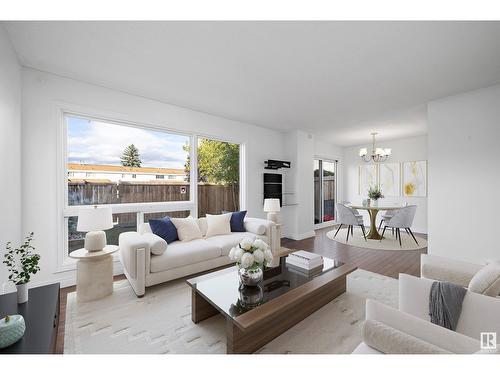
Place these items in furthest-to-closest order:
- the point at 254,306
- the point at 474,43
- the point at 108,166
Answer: the point at 108,166
the point at 474,43
the point at 254,306

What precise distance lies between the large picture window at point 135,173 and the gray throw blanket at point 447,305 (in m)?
3.40

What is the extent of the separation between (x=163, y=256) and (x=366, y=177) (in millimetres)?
6456

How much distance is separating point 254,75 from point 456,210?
11.7ft

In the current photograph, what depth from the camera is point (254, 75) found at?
2.71 meters

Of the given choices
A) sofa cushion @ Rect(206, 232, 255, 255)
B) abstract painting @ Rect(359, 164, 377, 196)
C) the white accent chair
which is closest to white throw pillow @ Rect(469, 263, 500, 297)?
the white accent chair

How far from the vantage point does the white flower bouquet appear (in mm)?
1852

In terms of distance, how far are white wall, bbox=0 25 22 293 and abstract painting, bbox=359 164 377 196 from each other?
761 cm

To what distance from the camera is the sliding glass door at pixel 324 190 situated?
6836 millimetres

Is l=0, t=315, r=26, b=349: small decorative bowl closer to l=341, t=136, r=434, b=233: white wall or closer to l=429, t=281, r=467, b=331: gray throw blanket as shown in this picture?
l=429, t=281, r=467, b=331: gray throw blanket

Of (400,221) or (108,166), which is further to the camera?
(400,221)

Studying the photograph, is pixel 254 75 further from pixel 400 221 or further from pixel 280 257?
pixel 400 221

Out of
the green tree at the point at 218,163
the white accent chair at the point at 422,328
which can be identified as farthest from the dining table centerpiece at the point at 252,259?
the green tree at the point at 218,163

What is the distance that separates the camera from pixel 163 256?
2602 millimetres
